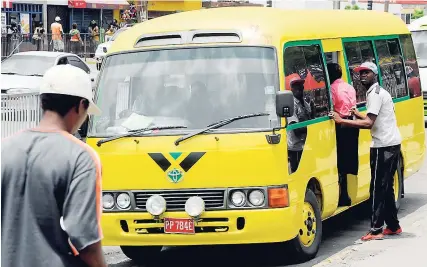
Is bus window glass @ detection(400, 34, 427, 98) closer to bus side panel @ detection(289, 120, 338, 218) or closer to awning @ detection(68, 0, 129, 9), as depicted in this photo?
bus side panel @ detection(289, 120, 338, 218)

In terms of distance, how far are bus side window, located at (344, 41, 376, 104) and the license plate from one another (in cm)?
313

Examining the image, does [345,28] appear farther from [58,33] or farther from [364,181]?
[58,33]

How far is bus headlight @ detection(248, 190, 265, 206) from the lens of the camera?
8.22 m

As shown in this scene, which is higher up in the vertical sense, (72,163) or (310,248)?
(72,163)

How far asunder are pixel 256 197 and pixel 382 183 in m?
2.01

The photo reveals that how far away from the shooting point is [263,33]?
8.81 metres

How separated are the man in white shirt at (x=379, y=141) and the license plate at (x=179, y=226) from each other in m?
2.24

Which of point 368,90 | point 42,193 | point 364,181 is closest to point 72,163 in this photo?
point 42,193

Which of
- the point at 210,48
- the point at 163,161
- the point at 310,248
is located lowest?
the point at 310,248

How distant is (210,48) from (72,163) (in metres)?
5.21

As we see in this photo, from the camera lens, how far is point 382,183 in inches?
382

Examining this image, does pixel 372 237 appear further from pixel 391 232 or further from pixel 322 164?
pixel 322 164

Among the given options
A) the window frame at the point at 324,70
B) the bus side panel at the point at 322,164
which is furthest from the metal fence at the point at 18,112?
the bus side panel at the point at 322,164

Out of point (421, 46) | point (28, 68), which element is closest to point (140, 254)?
point (28, 68)
